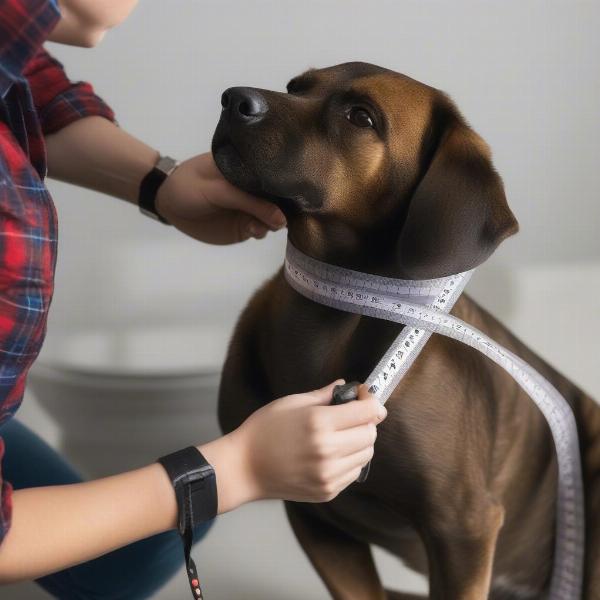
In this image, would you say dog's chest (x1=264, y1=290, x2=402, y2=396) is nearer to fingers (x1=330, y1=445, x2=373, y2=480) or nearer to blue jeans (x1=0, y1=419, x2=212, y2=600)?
fingers (x1=330, y1=445, x2=373, y2=480)

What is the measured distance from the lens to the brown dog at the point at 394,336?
1061 millimetres

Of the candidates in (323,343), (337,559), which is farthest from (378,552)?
(323,343)

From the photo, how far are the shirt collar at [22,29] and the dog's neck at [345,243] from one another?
34 cm

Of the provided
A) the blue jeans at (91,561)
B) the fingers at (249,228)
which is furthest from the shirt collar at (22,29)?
the blue jeans at (91,561)

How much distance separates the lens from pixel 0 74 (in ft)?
3.12

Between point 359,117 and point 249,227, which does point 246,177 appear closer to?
point 359,117

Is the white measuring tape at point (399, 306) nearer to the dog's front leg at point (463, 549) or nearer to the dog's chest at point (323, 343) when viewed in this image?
the dog's chest at point (323, 343)

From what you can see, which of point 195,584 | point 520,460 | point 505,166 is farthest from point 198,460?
point 505,166

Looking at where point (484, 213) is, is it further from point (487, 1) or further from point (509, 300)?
point (509, 300)

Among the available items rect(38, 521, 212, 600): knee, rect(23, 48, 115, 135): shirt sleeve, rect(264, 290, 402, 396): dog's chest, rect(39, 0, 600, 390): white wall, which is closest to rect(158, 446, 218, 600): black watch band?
rect(264, 290, 402, 396): dog's chest

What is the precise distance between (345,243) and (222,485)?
0.31 meters

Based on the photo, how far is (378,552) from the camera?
1797mm

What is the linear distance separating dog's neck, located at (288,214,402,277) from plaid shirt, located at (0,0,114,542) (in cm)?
28

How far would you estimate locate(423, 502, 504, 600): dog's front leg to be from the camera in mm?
1181
